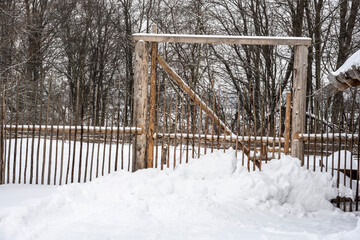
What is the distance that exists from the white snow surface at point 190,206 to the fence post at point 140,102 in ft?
1.54

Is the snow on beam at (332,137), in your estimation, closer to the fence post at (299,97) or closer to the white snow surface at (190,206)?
the fence post at (299,97)

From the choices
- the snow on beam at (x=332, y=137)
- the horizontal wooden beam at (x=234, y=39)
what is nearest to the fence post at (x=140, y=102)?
the horizontal wooden beam at (x=234, y=39)

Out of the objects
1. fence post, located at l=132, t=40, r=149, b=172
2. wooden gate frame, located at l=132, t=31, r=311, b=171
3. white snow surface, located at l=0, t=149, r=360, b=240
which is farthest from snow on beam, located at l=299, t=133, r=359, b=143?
fence post, located at l=132, t=40, r=149, b=172

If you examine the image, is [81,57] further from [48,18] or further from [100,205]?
[100,205]

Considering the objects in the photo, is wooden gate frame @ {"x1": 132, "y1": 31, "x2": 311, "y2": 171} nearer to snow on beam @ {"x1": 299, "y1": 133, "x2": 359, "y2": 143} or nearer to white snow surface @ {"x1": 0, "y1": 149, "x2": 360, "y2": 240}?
snow on beam @ {"x1": 299, "y1": 133, "x2": 359, "y2": 143}

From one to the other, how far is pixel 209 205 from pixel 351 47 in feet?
40.7

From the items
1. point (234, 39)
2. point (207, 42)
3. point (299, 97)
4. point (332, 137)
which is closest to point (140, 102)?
point (207, 42)

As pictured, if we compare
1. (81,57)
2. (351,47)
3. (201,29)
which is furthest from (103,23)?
(351,47)

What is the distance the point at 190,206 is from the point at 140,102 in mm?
2261

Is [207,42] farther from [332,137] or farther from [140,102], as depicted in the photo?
[332,137]

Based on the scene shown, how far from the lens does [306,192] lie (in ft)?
18.1

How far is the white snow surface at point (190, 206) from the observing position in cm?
384

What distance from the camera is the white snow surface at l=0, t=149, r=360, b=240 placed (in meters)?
3.84

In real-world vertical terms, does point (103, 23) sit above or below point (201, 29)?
above
